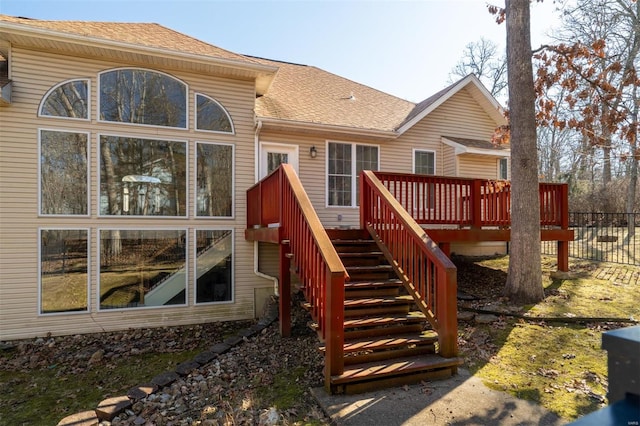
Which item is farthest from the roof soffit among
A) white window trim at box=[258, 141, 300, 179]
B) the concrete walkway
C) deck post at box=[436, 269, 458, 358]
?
the concrete walkway

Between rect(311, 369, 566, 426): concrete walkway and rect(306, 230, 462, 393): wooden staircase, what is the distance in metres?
0.13

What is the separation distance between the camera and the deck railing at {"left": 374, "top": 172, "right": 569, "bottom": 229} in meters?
7.16

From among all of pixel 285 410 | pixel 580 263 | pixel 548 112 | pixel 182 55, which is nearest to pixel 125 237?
pixel 182 55

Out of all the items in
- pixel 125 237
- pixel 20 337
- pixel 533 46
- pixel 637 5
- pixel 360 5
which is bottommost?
pixel 20 337

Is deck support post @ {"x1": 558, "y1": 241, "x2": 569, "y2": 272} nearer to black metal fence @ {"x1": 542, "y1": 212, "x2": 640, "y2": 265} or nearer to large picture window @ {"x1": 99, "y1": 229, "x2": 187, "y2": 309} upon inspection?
black metal fence @ {"x1": 542, "y1": 212, "x2": 640, "y2": 265}

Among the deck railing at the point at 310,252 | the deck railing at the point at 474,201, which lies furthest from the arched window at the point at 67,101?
the deck railing at the point at 474,201

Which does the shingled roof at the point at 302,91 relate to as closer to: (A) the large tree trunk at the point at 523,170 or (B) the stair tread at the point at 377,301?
(A) the large tree trunk at the point at 523,170

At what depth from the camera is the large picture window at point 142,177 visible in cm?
704

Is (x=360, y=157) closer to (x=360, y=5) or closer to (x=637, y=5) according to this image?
(x=360, y=5)

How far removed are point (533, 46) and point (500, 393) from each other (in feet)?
20.6

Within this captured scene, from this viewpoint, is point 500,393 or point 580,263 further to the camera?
point 580,263

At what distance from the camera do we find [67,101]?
684 cm

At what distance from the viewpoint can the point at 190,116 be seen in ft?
25.2

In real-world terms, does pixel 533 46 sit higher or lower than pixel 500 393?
higher
